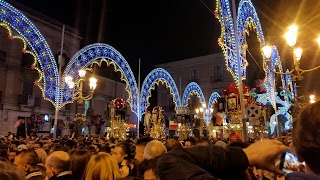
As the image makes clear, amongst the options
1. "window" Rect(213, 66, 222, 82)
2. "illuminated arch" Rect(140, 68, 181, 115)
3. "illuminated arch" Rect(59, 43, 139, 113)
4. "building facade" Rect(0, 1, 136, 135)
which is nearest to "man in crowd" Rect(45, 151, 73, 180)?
→ "illuminated arch" Rect(59, 43, 139, 113)

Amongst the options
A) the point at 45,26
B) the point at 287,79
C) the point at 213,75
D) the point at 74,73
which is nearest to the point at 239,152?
the point at 74,73

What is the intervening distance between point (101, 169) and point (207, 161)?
2.67 metres

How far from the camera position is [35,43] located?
14.4 metres

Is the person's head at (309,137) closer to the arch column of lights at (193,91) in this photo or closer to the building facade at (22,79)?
the arch column of lights at (193,91)

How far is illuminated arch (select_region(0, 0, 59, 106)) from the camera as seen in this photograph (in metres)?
12.9

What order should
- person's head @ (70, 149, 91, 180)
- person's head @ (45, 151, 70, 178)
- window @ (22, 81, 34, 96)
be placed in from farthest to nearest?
window @ (22, 81, 34, 96)
person's head @ (45, 151, 70, 178)
person's head @ (70, 149, 91, 180)

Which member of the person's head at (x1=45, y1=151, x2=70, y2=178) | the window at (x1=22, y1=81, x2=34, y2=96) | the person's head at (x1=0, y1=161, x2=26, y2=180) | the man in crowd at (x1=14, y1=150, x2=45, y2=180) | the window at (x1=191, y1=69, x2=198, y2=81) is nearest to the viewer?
the person's head at (x1=0, y1=161, x2=26, y2=180)

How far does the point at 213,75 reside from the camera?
147 ft

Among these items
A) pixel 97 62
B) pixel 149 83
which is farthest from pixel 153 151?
pixel 149 83

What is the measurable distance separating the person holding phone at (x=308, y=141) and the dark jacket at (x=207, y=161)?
0.24m

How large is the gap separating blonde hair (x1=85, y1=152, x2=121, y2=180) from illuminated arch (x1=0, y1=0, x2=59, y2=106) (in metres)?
11.1

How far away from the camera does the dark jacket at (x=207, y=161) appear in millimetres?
1305

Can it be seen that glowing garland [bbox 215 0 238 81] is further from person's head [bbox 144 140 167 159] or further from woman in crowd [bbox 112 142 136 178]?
person's head [bbox 144 140 167 159]

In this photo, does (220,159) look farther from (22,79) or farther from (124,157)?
(22,79)
